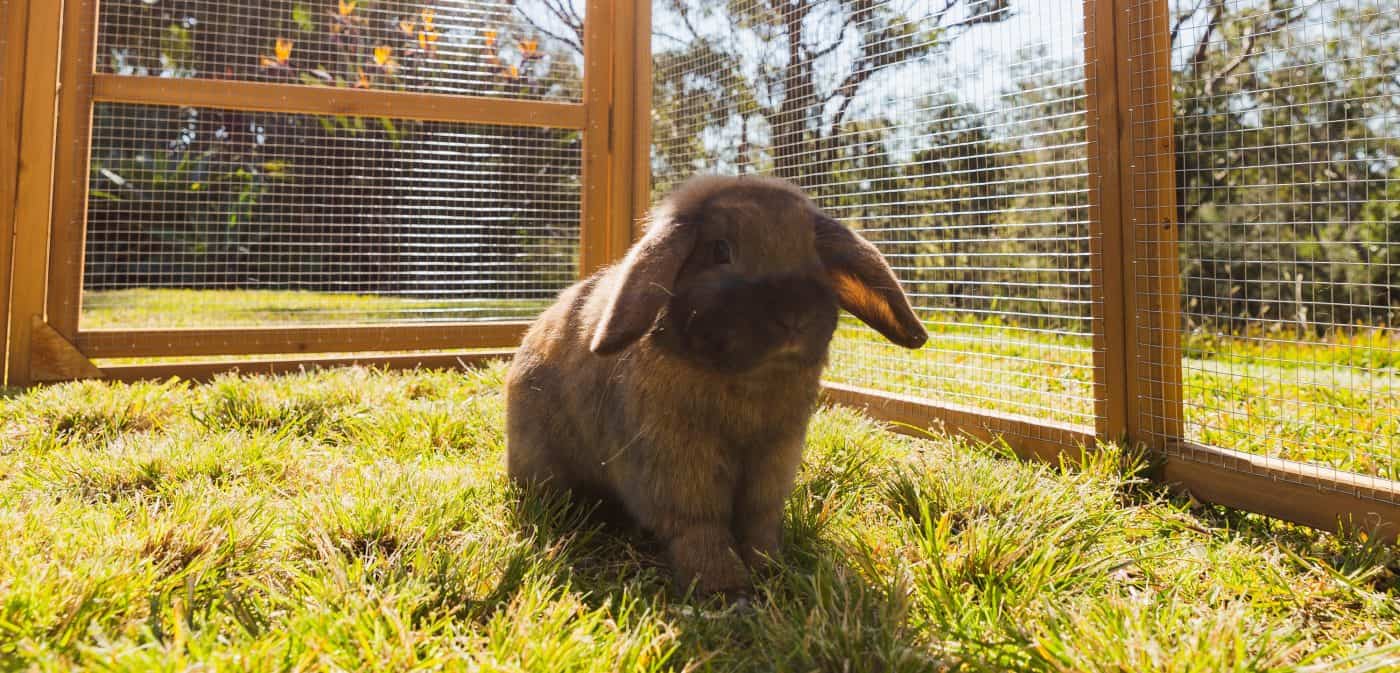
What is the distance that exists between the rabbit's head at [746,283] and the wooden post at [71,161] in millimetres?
4017

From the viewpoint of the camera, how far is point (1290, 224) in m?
4.09

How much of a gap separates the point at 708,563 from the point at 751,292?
2.35ft

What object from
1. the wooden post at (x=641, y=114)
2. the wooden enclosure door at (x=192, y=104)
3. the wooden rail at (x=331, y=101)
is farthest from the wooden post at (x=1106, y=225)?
the wooden rail at (x=331, y=101)

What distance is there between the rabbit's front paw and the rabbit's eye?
0.70m

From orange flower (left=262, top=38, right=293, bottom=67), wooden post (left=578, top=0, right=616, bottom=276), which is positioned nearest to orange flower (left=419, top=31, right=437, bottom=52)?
orange flower (left=262, top=38, right=293, bottom=67)

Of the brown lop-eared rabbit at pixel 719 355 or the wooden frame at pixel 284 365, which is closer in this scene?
the brown lop-eared rabbit at pixel 719 355

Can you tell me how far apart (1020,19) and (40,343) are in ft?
17.2

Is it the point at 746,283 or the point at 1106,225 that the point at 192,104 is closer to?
the point at 746,283

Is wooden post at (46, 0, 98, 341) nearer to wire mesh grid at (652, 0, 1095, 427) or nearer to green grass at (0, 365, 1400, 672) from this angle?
green grass at (0, 365, 1400, 672)

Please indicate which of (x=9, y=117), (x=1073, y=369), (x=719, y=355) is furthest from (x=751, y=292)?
(x=9, y=117)

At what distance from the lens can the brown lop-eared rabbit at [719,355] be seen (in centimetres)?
194

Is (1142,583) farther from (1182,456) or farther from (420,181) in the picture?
(420,181)

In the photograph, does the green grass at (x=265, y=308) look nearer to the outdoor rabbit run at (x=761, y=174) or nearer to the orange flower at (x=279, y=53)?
the outdoor rabbit run at (x=761, y=174)

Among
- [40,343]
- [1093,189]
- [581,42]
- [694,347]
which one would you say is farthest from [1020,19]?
[40,343]
